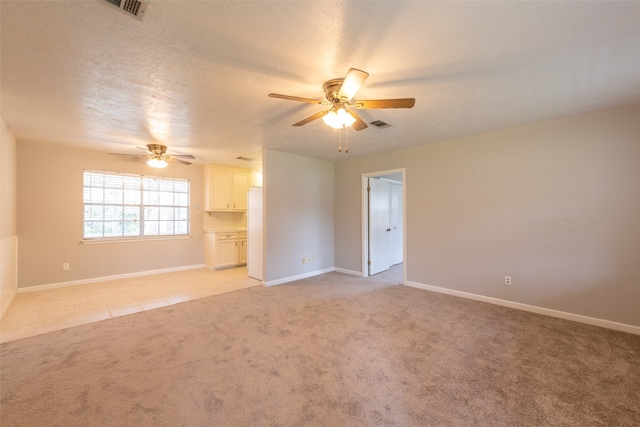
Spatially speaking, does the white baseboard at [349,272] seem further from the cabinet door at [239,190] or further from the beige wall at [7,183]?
the beige wall at [7,183]

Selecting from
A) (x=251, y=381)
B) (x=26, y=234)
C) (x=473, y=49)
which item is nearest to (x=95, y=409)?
(x=251, y=381)

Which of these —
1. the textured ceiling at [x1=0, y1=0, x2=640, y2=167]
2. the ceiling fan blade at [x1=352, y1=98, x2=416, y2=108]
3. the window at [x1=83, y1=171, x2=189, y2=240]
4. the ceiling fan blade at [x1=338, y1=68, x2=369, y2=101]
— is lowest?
the window at [x1=83, y1=171, x2=189, y2=240]

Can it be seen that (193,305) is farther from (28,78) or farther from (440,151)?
(440,151)

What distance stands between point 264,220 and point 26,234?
386cm

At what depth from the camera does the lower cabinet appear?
597cm

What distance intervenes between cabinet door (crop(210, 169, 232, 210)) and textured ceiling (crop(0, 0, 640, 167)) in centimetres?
284

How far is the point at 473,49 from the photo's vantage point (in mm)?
1885

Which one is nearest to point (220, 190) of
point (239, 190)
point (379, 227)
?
point (239, 190)

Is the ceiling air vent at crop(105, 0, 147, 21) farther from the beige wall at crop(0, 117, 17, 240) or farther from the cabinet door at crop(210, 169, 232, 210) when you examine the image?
the cabinet door at crop(210, 169, 232, 210)

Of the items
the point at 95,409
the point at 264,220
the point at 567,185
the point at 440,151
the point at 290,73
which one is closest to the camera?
the point at 95,409

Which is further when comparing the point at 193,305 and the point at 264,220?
the point at 264,220

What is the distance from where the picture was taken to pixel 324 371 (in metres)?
2.13

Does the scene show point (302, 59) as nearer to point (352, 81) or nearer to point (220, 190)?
point (352, 81)

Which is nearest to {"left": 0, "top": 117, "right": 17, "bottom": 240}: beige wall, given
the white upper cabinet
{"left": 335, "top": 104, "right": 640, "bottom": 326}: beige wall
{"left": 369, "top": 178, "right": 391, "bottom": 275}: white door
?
the white upper cabinet
